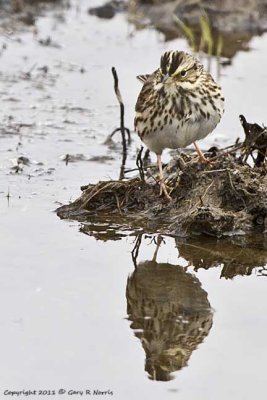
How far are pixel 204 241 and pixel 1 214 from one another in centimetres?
160

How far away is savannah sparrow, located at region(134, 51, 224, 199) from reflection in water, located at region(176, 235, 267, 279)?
765 mm

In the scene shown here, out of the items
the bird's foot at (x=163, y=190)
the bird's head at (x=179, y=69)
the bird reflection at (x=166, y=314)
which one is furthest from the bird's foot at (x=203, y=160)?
the bird reflection at (x=166, y=314)

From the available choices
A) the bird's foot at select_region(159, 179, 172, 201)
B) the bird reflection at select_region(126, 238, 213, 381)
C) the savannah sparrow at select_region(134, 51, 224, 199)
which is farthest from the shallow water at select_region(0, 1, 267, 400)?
the savannah sparrow at select_region(134, 51, 224, 199)

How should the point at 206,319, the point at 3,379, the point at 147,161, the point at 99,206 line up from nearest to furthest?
the point at 3,379
the point at 206,319
the point at 99,206
the point at 147,161

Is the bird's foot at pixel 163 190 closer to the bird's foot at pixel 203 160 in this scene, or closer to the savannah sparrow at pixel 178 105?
the savannah sparrow at pixel 178 105

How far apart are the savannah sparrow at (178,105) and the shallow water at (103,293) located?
2.95 ft

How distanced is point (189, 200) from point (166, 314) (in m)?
1.99

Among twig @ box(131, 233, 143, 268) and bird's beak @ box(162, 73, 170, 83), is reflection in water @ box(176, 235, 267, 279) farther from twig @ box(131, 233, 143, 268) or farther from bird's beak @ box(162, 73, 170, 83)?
bird's beak @ box(162, 73, 170, 83)

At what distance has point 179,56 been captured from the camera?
7.84m

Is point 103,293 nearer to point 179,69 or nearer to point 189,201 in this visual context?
point 189,201

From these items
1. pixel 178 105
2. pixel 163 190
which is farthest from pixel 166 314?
pixel 178 105

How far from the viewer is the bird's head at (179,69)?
7.78 m

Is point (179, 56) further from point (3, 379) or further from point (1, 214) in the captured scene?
point (3, 379)

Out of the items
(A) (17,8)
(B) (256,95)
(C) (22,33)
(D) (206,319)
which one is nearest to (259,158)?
(D) (206,319)
